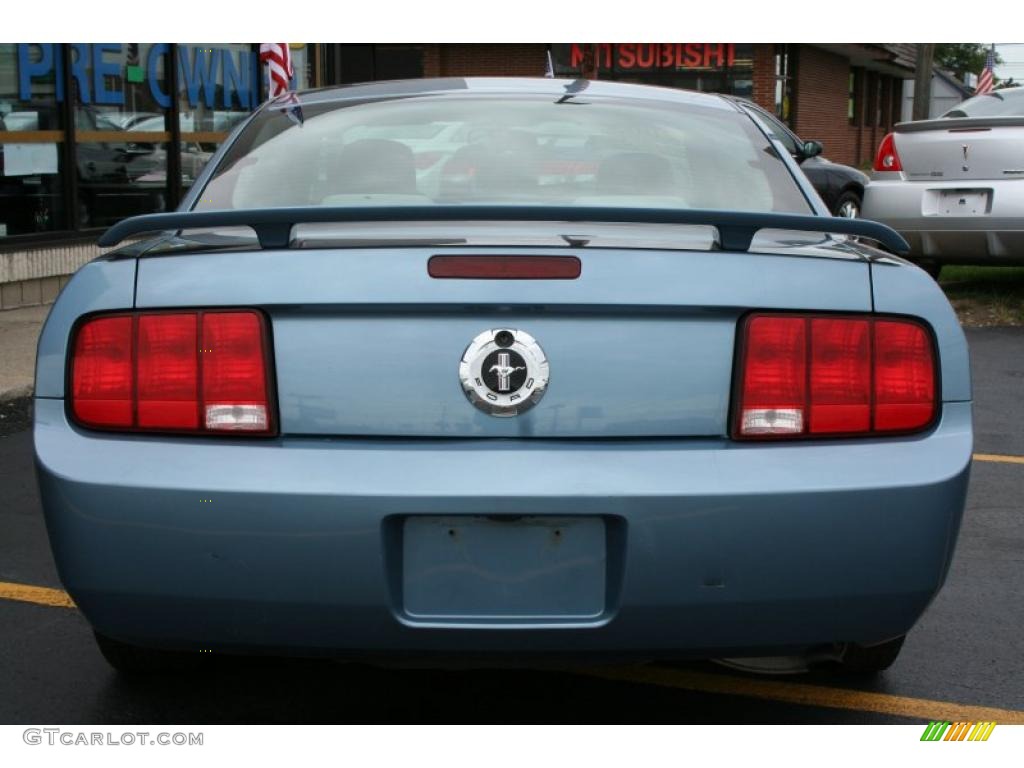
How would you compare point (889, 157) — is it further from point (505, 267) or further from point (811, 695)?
point (505, 267)

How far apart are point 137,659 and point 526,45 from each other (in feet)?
95.0

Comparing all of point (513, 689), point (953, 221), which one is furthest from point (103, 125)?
point (513, 689)

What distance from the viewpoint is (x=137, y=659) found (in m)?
3.29

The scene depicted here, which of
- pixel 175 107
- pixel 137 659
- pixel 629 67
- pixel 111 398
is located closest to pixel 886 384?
pixel 111 398

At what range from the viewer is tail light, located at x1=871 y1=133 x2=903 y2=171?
10641 mm

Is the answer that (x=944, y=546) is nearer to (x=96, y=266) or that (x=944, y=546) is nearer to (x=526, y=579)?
(x=526, y=579)

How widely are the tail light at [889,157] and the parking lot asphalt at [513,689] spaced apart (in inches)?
280

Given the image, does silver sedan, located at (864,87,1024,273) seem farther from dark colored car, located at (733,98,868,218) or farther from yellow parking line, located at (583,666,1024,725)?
yellow parking line, located at (583,666,1024,725)

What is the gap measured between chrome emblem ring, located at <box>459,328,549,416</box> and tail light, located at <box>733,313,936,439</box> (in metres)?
0.39

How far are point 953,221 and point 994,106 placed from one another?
1162 mm

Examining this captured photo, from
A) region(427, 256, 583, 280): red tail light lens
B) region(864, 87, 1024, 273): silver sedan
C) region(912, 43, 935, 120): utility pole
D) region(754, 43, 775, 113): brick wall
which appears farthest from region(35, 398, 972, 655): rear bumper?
region(754, 43, 775, 113): brick wall

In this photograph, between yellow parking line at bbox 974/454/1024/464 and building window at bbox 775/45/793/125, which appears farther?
building window at bbox 775/45/793/125

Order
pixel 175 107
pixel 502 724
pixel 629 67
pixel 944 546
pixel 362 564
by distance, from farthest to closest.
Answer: pixel 629 67
pixel 175 107
pixel 502 724
pixel 944 546
pixel 362 564

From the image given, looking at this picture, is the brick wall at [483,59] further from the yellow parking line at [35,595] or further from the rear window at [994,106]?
the yellow parking line at [35,595]
